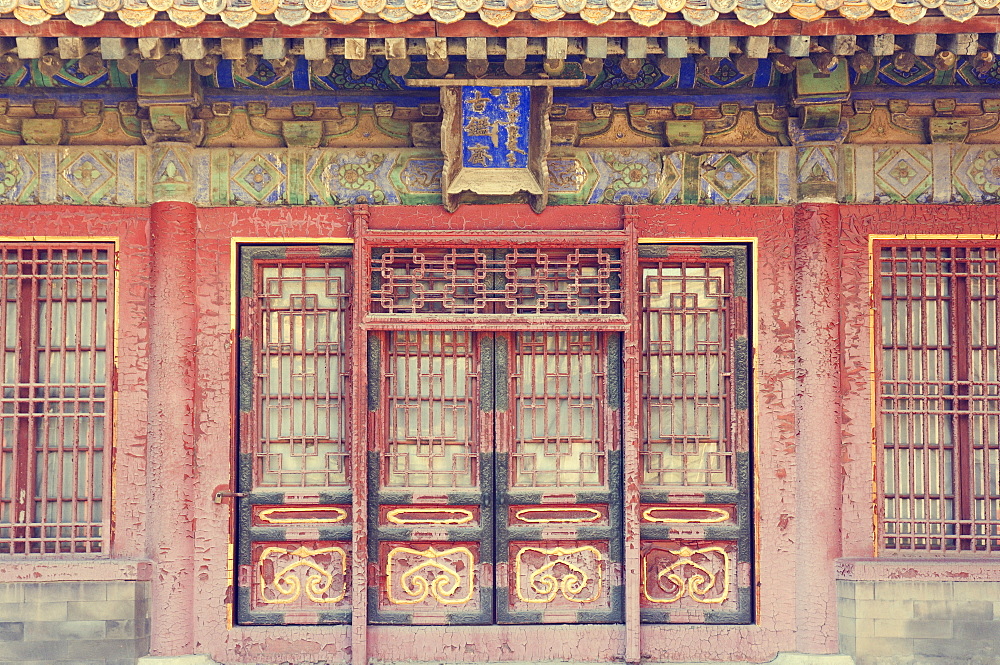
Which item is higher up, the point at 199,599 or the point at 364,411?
the point at 364,411

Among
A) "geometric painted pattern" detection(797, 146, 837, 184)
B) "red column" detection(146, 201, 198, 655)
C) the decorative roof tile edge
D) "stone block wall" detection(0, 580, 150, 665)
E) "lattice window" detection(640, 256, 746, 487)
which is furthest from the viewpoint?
"lattice window" detection(640, 256, 746, 487)

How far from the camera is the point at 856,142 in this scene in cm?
656

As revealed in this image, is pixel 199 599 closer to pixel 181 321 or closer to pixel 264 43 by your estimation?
pixel 181 321

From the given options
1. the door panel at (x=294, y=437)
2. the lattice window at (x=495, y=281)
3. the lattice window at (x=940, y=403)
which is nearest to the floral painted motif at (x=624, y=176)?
the lattice window at (x=495, y=281)

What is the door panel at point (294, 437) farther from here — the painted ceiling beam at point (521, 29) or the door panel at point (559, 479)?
the painted ceiling beam at point (521, 29)

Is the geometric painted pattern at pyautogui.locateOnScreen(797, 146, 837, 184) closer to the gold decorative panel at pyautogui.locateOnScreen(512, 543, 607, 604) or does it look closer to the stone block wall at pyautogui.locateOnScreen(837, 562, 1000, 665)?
the stone block wall at pyautogui.locateOnScreen(837, 562, 1000, 665)

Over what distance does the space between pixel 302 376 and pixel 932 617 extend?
4.33 m

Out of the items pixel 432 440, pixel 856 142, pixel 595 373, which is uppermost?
pixel 856 142

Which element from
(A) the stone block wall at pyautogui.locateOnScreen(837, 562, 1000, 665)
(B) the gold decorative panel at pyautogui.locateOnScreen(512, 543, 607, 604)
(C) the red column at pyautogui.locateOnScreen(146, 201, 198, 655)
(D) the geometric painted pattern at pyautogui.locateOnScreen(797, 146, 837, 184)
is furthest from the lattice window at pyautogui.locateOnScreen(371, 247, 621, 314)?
(A) the stone block wall at pyautogui.locateOnScreen(837, 562, 1000, 665)

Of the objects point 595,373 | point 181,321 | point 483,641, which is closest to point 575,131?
point 595,373

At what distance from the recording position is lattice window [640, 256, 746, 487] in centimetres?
661

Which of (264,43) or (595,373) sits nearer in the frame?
(264,43)

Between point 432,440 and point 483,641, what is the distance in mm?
1350

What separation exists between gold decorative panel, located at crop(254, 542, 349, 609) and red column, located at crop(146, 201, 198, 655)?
455mm
